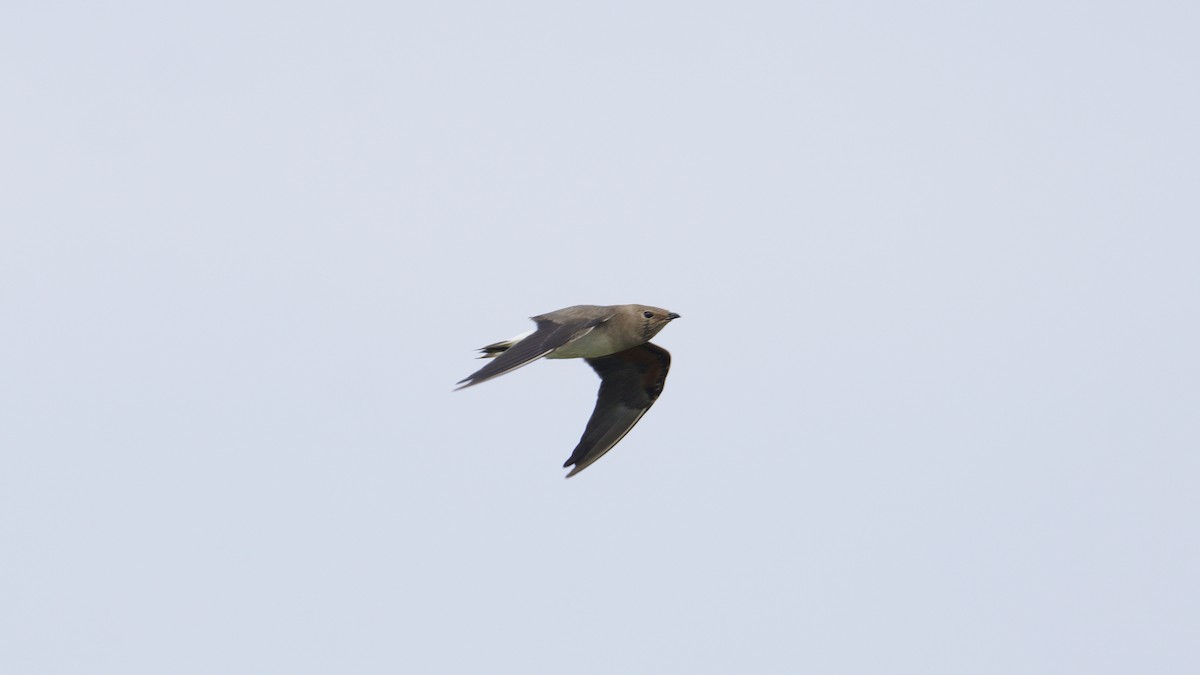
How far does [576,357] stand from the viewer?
70.1 feet

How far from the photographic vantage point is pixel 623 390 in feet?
72.6

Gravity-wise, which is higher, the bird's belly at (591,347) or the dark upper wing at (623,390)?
the bird's belly at (591,347)

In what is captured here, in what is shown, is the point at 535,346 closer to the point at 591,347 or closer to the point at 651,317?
the point at 591,347

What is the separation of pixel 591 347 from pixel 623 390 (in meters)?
1.44

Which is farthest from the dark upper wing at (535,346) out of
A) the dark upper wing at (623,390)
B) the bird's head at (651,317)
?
the dark upper wing at (623,390)

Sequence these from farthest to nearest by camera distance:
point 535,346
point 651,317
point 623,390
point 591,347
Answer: point 623,390 < point 651,317 < point 591,347 < point 535,346

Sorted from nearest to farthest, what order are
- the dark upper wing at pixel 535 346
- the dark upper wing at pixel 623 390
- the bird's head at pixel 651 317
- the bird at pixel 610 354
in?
the dark upper wing at pixel 535 346, the bird at pixel 610 354, the bird's head at pixel 651 317, the dark upper wing at pixel 623 390

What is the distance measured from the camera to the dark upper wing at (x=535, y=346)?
17.7 metres

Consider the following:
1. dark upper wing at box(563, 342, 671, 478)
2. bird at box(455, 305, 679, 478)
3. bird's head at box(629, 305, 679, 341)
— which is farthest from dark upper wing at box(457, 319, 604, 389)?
dark upper wing at box(563, 342, 671, 478)

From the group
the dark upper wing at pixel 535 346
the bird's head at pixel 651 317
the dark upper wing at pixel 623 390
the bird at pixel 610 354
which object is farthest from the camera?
the dark upper wing at pixel 623 390

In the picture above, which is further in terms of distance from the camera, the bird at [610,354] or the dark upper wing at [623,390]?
the dark upper wing at [623,390]

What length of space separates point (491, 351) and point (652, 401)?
261 centimetres

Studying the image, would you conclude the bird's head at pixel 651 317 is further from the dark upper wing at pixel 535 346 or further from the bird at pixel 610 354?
the dark upper wing at pixel 535 346

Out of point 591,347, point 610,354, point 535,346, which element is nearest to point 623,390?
point 610,354
